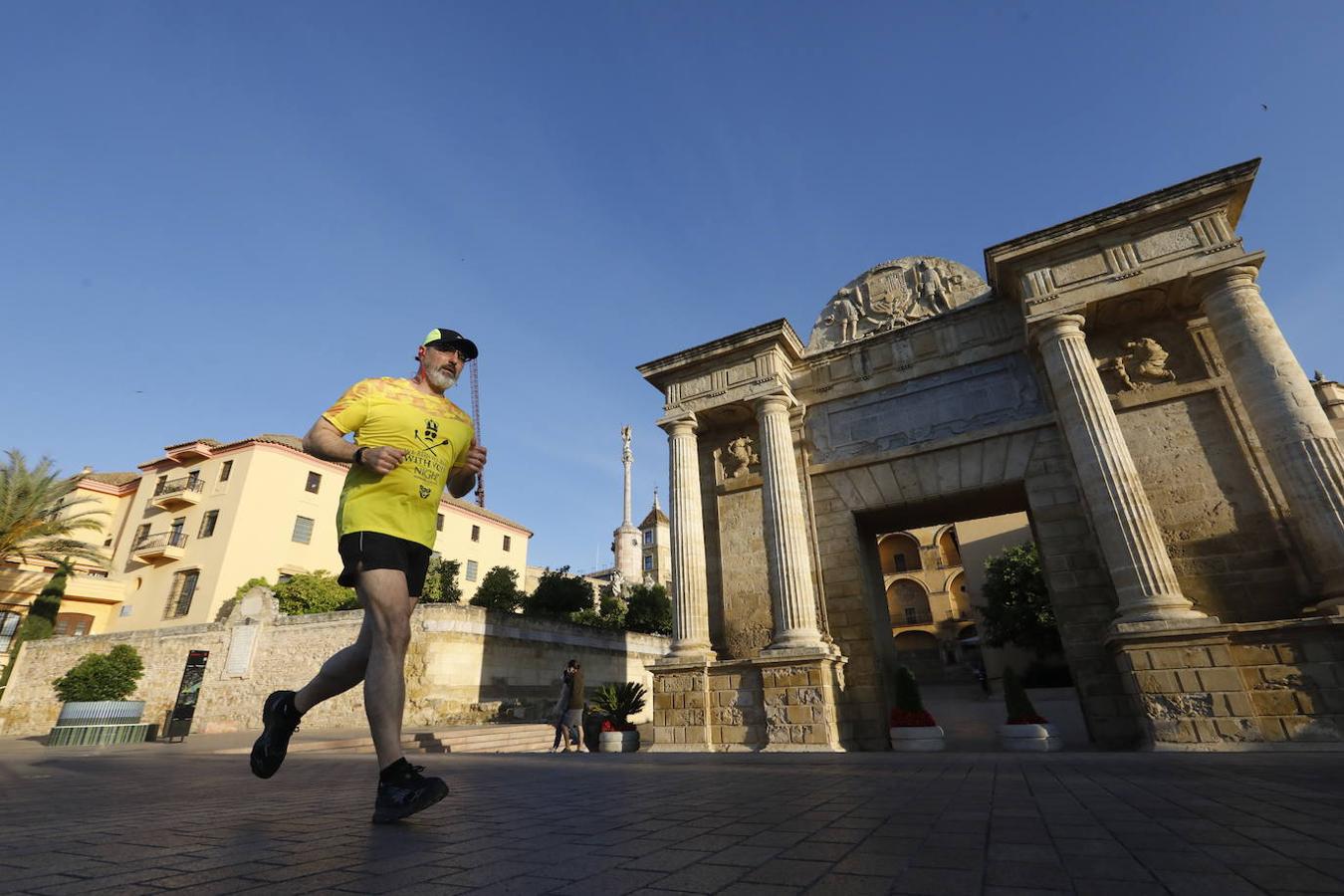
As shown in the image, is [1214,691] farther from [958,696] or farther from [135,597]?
[135,597]

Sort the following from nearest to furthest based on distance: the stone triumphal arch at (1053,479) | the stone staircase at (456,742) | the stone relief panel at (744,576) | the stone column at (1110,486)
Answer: the stone triumphal arch at (1053,479) < the stone column at (1110,486) < the stone staircase at (456,742) < the stone relief panel at (744,576)

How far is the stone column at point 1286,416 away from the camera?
7.82m

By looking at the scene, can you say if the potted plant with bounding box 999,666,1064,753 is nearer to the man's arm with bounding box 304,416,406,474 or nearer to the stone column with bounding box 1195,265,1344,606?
the stone column with bounding box 1195,265,1344,606

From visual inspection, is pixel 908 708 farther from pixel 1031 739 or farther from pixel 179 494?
pixel 179 494

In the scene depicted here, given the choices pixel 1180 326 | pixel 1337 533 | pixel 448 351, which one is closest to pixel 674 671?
pixel 448 351

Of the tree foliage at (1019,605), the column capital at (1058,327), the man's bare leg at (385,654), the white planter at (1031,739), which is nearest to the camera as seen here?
the man's bare leg at (385,654)

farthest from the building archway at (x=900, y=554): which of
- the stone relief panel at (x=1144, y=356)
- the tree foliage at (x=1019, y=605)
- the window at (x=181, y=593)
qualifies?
the window at (x=181, y=593)

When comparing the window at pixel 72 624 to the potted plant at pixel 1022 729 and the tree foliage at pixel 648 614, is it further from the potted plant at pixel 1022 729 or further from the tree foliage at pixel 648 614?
the potted plant at pixel 1022 729

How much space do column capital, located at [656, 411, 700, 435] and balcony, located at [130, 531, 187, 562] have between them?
93.7ft

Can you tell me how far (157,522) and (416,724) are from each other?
23.5 meters

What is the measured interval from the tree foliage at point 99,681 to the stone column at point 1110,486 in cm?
2601

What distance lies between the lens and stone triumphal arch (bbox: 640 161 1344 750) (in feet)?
26.1

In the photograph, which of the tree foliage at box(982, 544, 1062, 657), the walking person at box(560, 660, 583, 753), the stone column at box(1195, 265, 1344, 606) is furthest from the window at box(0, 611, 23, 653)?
the tree foliage at box(982, 544, 1062, 657)

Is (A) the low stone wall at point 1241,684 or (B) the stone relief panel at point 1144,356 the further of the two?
(B) the stone relief panel at point 1144,356
